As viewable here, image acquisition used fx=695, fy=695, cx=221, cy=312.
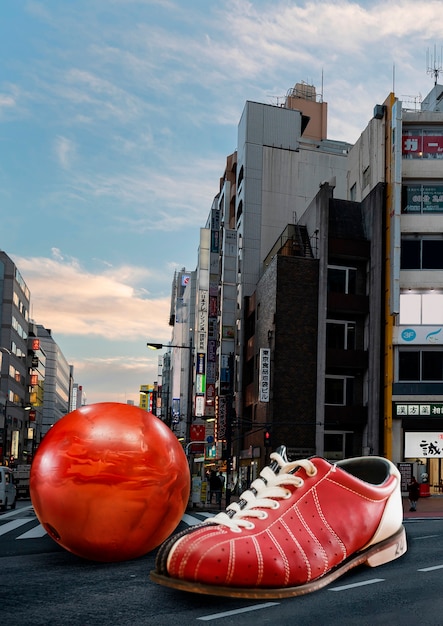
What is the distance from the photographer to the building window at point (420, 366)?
141 feet

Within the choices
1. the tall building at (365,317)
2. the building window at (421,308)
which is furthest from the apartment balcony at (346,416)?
the building window at (421,308)

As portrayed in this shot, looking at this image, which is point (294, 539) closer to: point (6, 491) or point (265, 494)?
point (265, 494)

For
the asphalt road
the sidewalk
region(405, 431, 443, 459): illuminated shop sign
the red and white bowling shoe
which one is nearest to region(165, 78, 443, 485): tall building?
region(405, 431, 443, 459): illuminated shop sign

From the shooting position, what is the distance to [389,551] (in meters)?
3.93

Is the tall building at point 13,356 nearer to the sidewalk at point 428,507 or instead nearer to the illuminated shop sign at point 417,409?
the illuminated shop sign at point 417,409

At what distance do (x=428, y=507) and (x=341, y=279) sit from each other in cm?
1853

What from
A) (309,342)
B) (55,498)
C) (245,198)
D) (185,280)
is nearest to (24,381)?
(185,280)

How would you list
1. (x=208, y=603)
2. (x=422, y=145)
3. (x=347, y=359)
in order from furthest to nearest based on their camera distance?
(x=347, y=359), (x=422, y=145), (x=208, y=603)

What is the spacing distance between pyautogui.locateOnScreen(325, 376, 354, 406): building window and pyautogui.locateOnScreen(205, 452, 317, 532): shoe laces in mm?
42452

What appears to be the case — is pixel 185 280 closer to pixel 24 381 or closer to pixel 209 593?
pixel 24 381

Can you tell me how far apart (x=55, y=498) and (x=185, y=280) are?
119884 mm

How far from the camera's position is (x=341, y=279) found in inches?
1855

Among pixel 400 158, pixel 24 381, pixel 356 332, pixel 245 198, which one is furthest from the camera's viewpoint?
pixel 24 381

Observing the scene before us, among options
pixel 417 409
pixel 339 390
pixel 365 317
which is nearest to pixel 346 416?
pixel 339 390
